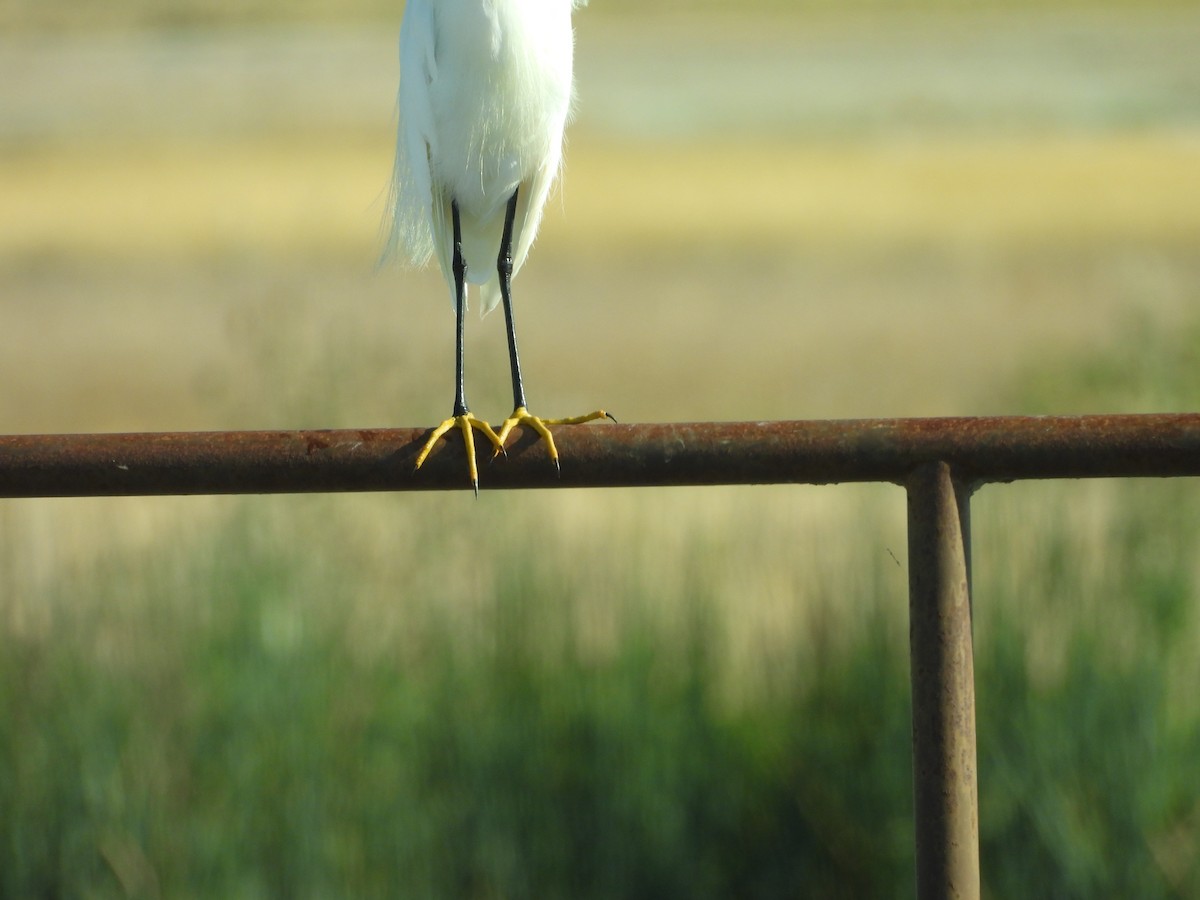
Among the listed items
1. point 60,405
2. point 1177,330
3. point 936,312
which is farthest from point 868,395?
point 1177,330

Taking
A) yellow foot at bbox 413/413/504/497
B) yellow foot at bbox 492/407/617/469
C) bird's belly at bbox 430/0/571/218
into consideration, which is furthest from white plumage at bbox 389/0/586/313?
Answer: yellow foot at bbox 413/413/504/497

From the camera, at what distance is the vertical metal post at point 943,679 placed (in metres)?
1.15

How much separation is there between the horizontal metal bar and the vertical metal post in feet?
0.12

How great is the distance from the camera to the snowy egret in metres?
2.26

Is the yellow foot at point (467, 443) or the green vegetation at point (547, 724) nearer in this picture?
the yellow foot at point (467, 443)

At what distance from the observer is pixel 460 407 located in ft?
6.48

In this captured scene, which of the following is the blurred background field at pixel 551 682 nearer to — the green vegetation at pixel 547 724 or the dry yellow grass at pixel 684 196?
the green vegetation at pixel 547 724

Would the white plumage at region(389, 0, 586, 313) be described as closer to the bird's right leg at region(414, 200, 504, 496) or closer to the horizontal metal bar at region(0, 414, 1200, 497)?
the bird's right leg at region(414, 200, 504, 496)

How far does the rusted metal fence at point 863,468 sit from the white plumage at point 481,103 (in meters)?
1.17

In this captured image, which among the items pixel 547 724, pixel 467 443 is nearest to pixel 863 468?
pixel 467 443

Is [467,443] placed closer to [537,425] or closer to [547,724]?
[537,425]

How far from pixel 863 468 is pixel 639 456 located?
0.18m

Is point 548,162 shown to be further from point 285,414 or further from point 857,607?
point 857,607

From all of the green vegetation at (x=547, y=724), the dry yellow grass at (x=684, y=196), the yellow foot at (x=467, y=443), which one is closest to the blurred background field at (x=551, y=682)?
the green vegetation at (x=547, y=724)
